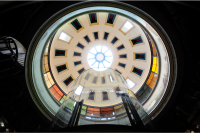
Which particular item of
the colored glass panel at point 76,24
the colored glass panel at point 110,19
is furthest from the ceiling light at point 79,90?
the colored glass panel at point 110,19

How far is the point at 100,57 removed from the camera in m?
22.5

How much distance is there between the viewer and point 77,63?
66.6 feet

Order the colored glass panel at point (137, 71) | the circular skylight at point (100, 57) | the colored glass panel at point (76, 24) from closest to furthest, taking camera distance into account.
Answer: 1. the colored glass panel at point (76, 24)
2. the colored glass panel at point (137, 71)
3. the circular skylight at point (100, 57)

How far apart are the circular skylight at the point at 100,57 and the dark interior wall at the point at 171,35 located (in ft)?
46.5

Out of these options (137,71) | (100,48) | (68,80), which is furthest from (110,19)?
(68,80)

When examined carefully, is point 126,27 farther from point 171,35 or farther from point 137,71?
point 171,35

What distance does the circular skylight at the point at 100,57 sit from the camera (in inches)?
854

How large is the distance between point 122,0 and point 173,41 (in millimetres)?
4185

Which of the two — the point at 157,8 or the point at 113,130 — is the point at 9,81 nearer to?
the point at 113,130

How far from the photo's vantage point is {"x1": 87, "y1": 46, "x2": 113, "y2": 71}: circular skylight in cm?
2169

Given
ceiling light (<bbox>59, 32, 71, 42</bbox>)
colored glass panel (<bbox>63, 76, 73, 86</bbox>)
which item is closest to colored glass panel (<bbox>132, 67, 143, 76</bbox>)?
colored glass panel (<bbox>63, 76, 73, 86</bbox>)

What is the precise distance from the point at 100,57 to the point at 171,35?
1634 centimetres

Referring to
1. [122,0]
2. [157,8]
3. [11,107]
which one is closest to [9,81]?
[11,107]

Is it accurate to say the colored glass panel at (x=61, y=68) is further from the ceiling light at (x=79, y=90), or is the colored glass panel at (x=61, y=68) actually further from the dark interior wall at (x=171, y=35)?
the ceiling light at (x=79, y=90)
